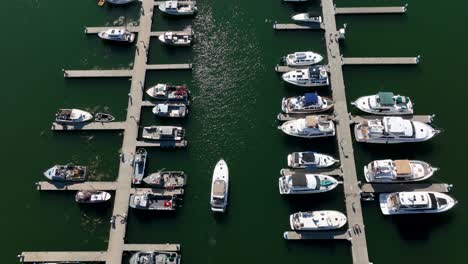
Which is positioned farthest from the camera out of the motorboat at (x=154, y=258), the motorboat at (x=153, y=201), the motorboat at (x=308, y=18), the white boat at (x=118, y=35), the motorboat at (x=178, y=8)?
the motorboat at (x=178, y=8)

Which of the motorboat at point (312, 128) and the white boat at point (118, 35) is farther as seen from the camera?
the white boat at point (118, 35)

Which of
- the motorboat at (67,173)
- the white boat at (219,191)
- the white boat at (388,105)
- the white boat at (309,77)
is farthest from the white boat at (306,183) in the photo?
the motorboat at (67,173)

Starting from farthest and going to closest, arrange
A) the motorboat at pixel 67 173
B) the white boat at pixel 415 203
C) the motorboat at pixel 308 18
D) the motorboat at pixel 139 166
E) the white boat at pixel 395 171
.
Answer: the motorboat at pixel 308 18, the motorboat at pixel 67 173, the motorboat at pixel 139 166, the white boat at pixel 395 171, the white boat at pixel 415 203

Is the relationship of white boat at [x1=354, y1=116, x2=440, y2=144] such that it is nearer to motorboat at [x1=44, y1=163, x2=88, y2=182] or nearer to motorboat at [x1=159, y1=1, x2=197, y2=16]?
motorboat at [x1=159, y1=1, x2=197, y2=16]

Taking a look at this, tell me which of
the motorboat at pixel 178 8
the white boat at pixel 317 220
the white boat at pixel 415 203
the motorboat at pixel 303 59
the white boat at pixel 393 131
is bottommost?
the white boat at pixel 317 220

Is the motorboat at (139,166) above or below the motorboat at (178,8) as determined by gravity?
below

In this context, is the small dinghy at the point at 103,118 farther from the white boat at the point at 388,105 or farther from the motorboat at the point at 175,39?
the white boat at the point at 388,105

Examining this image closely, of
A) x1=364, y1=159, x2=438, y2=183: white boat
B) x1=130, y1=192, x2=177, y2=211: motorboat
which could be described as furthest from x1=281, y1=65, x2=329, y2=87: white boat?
x1=130, y1=192, x2=177, y2=211: motorboat
